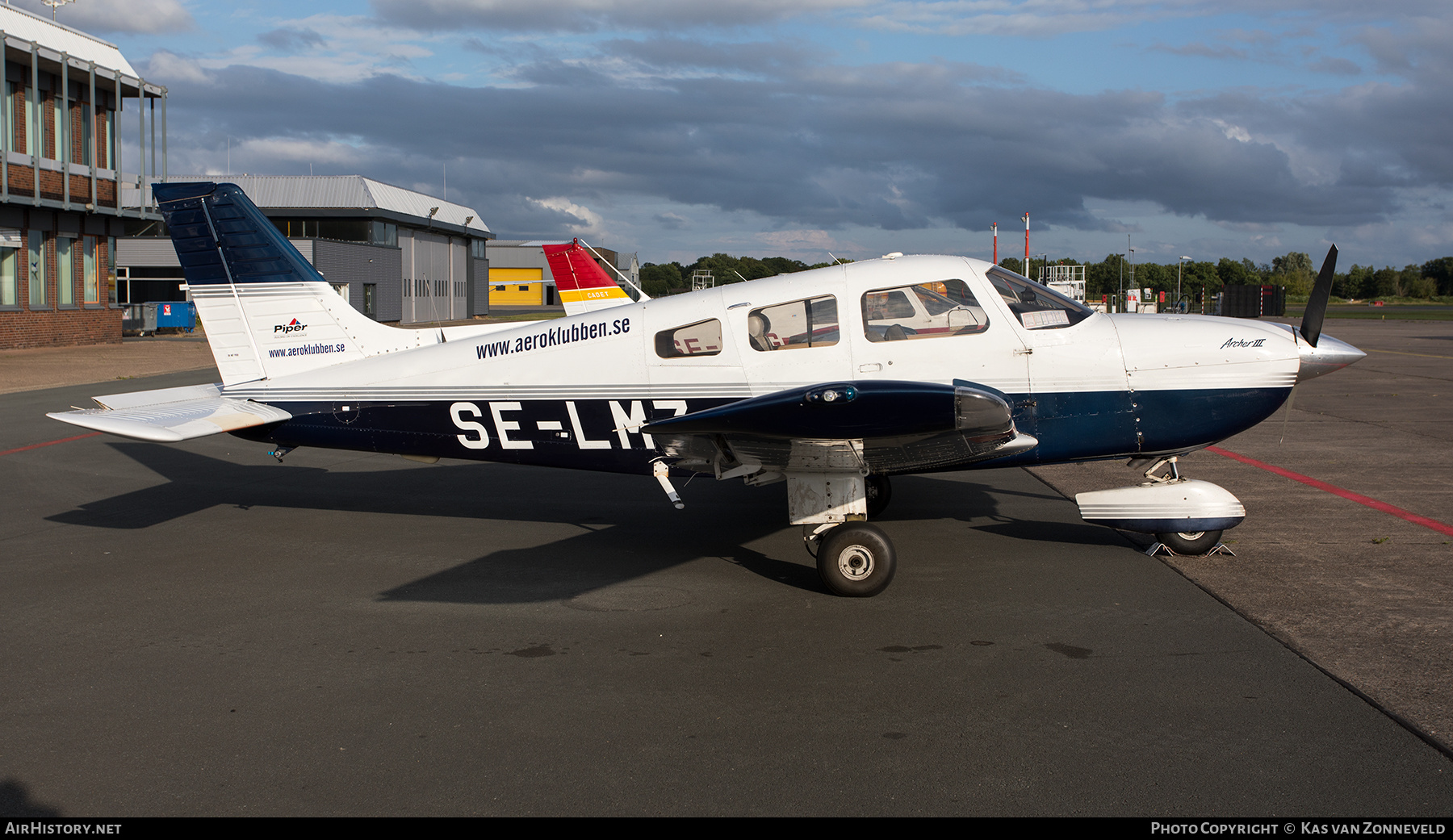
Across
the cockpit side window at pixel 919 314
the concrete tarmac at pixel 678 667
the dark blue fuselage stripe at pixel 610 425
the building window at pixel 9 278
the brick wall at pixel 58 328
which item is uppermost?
the building window at pixel 9 278

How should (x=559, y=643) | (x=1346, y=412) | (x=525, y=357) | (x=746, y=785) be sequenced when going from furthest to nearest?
(x=1346, y=412)
(x=525, y=357)
(x=559, y=643)
(x=746, y=785)

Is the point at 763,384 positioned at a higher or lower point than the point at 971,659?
higher

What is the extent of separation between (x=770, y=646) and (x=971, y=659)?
1.17 m

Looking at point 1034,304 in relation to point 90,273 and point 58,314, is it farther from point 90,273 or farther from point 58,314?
point 90,273

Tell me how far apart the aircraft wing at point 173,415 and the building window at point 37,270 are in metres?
28.5

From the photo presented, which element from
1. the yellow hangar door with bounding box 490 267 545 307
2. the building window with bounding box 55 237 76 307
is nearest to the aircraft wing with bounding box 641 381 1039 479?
the building window with bounding box 55 237 76 307

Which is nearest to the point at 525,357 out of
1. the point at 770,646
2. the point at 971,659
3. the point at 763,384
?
the point at 763,384

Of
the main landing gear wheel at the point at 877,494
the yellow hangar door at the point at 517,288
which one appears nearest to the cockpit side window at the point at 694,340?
the main landing gear wheel at the point at 877,494

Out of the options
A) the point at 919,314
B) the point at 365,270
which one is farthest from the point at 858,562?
the point at 365,270

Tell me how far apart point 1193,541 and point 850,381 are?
310 centimetres

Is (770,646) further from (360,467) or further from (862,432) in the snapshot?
(360,467)

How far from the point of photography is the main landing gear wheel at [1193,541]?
7.51 metres

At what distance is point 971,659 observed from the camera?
5.44m

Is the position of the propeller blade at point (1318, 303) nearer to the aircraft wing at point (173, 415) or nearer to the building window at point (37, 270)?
the aircraft wing at point (173, 415)
